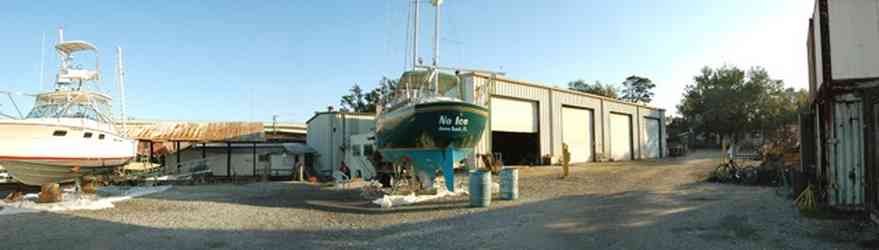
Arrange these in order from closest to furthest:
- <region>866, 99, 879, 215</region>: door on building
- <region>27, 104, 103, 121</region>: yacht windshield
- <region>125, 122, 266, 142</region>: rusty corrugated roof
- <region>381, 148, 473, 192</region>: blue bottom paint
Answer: <region>866, 99, 879, 215</region>: door on building → <region>381, 148, 473, 192</region>: blue bottom paint → <region>27, 104, 103, 121</region>: yacht windshield → <region>125, 122, 266, 142</region>: rusty corrugated roof

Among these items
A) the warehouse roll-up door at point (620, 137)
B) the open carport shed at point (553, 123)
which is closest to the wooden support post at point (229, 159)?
the open carport shed at point (553, 123)

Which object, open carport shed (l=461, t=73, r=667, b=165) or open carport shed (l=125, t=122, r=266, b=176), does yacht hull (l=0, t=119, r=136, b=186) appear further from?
open carport shed (l=461, t=73, r=667, b=165)

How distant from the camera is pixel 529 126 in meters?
25.0

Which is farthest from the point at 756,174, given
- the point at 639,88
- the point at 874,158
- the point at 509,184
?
the point at 639,88

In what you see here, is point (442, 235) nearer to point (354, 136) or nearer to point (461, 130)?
point (461, 130)

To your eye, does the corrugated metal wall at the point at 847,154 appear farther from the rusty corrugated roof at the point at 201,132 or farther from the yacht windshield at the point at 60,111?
the rusty corrugated roof at the point at 201,132

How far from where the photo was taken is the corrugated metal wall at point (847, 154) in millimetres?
7492

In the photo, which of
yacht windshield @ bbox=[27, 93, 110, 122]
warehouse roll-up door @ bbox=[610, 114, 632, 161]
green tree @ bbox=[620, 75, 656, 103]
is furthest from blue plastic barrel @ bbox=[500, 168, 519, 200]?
green tree @ bbox=[620, 75, 656, 103]

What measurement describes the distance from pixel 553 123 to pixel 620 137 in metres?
8.96

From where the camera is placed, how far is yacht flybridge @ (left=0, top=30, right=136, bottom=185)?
13742 millimetres

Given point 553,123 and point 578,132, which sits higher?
point 553,123

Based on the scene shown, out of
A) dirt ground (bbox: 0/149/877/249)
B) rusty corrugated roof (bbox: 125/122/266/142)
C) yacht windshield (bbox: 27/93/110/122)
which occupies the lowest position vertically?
dirt ground (bbox: 0/149/877/249)

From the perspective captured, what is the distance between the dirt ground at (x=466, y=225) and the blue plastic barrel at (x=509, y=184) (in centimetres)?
32

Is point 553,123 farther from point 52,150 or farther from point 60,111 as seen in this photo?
point 60,111
